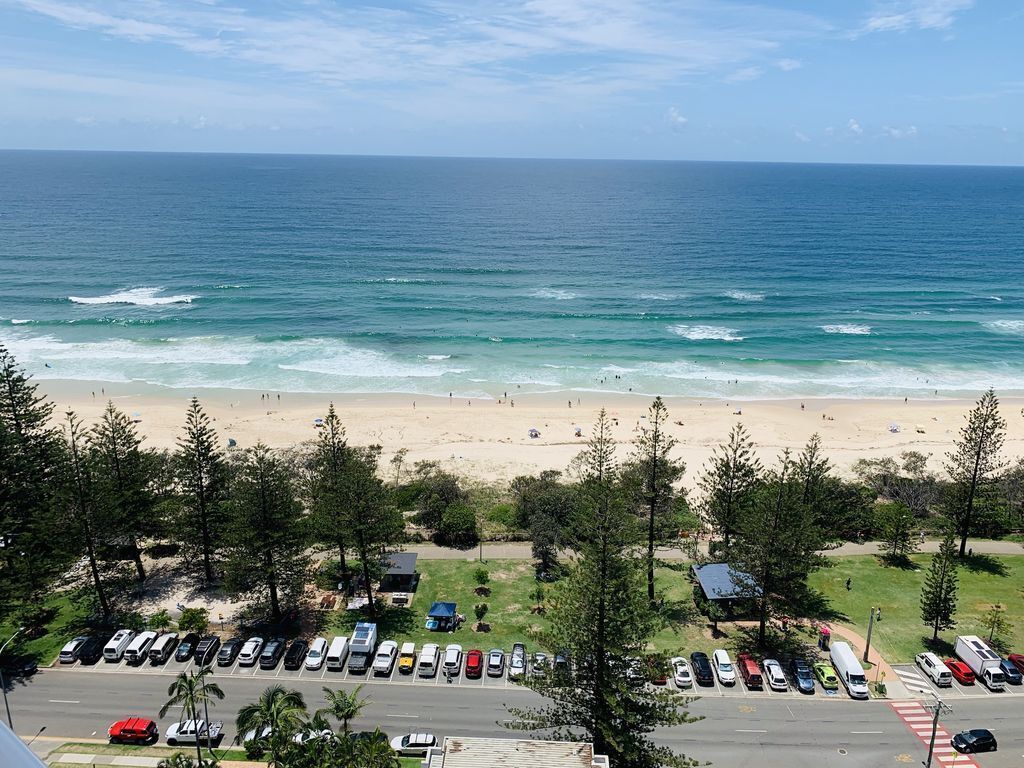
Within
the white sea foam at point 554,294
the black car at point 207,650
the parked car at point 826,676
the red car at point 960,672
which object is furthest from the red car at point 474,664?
the white sea foam at point 554,294

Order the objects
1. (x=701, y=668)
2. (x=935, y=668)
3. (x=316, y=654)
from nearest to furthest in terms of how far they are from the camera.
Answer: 1. (x=935, y=668)
2. (x=701, y=668)
3. (x=316, y=654)

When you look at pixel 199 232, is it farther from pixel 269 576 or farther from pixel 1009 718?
pixel 1009 718

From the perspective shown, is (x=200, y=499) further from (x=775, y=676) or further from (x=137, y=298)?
(x=137, y=298)

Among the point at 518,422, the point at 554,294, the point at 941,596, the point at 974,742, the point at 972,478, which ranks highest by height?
the point at 554,294

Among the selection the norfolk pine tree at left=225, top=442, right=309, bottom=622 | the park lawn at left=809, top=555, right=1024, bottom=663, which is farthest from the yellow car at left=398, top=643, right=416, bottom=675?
the park lawn at left=809, top=555, right=1024, bottom=663

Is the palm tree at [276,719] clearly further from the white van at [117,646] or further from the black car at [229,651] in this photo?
the white van at [117,646]

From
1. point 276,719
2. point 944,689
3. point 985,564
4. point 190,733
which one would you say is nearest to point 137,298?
point 190,733
